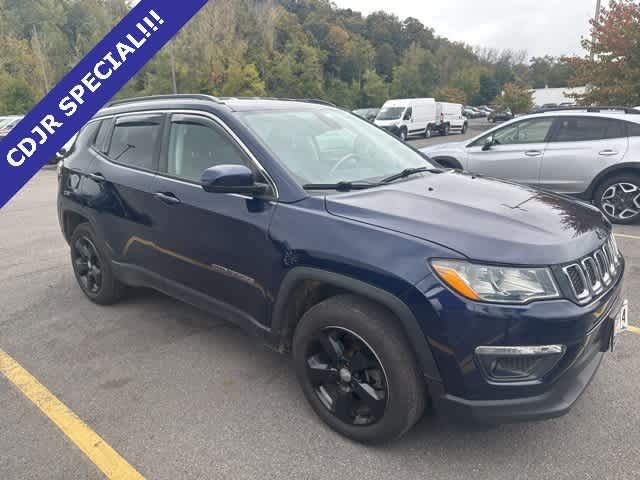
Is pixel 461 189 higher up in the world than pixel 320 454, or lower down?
higher up

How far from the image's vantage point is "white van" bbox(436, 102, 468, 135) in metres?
29.7

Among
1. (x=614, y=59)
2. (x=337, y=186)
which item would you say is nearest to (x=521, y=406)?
(x=337, y=186)

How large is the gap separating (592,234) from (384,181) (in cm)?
117

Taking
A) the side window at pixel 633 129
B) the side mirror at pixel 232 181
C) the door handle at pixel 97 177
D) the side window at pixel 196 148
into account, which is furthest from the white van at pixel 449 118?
the side mirror at pixel 232 181

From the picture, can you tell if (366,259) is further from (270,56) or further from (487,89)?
(487,89)

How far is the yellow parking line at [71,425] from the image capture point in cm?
245

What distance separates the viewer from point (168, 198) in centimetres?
336

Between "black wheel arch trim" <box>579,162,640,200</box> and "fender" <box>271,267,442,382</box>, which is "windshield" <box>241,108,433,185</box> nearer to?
"fender" <box>271,267,442,382</box>

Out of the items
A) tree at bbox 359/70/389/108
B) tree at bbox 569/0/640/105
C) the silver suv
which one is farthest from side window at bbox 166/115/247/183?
tree at bbox 359/70/389/108

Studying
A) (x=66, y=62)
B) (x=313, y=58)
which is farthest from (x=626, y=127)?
(x=66, y=62)

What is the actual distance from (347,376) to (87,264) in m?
2.97

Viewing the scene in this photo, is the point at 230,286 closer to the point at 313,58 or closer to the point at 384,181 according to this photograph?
the point at 384,181

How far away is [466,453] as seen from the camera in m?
2.50

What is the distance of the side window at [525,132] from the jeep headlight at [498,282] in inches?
233
